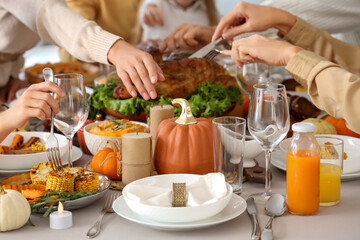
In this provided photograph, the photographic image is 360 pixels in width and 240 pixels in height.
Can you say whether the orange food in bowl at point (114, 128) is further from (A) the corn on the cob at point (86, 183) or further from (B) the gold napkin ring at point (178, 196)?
(B) the gold napkin ring at point (178, 196)

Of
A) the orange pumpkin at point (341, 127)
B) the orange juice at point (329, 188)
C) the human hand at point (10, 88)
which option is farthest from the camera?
the human hand at point (10, 88)

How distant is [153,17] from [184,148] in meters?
3.49

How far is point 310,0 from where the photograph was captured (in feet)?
8.57

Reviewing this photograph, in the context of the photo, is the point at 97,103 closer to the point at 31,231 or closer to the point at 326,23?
the point at 31,231

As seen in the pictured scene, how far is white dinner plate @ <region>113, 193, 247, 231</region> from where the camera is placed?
115 centimetres

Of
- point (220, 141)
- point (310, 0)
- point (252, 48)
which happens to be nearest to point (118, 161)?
point (220, 141)

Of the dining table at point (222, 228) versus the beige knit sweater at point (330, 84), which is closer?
the dining table at point (222, 228)

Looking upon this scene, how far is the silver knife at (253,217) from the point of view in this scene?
1158 mm

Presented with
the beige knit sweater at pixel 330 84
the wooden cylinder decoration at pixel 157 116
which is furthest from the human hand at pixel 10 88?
the beige knit sweater at pixel 330 84

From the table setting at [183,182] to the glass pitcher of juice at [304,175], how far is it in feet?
0.10

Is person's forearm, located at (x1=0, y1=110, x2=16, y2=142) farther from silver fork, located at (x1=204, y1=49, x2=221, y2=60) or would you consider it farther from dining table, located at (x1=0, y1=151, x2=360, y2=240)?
silver fork, located at (x1=204, y1=49, x2=221, y2=60)

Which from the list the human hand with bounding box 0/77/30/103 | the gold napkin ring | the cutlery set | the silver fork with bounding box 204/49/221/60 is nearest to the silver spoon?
the cutlery set

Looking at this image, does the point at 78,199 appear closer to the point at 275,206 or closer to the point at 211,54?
the point at 275,206

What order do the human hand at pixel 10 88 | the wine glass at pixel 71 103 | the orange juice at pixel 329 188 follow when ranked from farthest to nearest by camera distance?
the human hand at pixel 10 88
the wine glass at pixel 71 103
the orange juice at pixel 329 188
